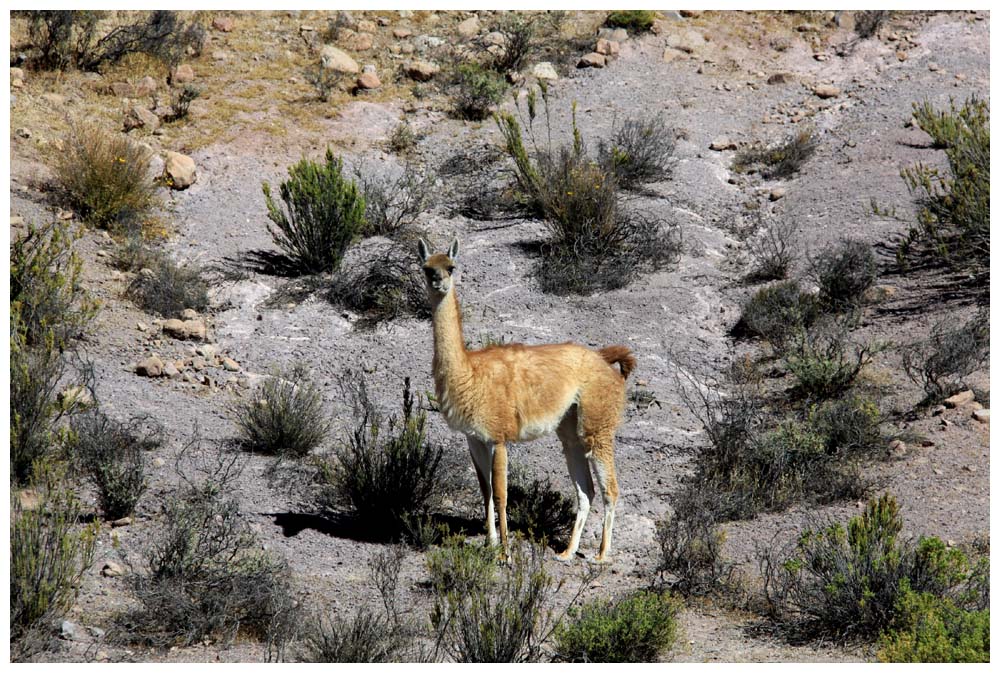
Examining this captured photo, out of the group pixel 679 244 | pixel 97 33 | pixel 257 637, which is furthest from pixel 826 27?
pixel 257 637

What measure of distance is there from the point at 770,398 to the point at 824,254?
297cm

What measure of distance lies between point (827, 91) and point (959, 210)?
19.9 ft

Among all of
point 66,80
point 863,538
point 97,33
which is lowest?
point 863,538

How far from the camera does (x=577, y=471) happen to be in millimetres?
8680

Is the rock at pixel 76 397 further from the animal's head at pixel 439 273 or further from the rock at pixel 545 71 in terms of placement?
the rock at pixel 545 71

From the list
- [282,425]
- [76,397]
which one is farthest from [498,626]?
[76,397]

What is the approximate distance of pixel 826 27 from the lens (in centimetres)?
2067

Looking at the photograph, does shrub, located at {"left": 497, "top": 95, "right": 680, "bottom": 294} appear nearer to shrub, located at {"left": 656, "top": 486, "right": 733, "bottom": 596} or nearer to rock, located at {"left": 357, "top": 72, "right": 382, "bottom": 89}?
rock, located at {"left": 357, "top": 72, "right": 382, "bottom": 89}

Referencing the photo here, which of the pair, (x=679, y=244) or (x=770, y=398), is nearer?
(x=770, y=398)

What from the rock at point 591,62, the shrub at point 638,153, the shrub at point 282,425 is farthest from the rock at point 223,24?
the shrub at point 282,425

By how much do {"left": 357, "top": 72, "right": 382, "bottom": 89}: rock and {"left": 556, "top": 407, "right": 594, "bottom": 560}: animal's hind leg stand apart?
35.7ft

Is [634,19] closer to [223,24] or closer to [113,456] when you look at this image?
[223,24]

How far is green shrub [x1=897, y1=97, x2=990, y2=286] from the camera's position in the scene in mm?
12820

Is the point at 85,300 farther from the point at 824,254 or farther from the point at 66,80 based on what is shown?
the point at 824,254
